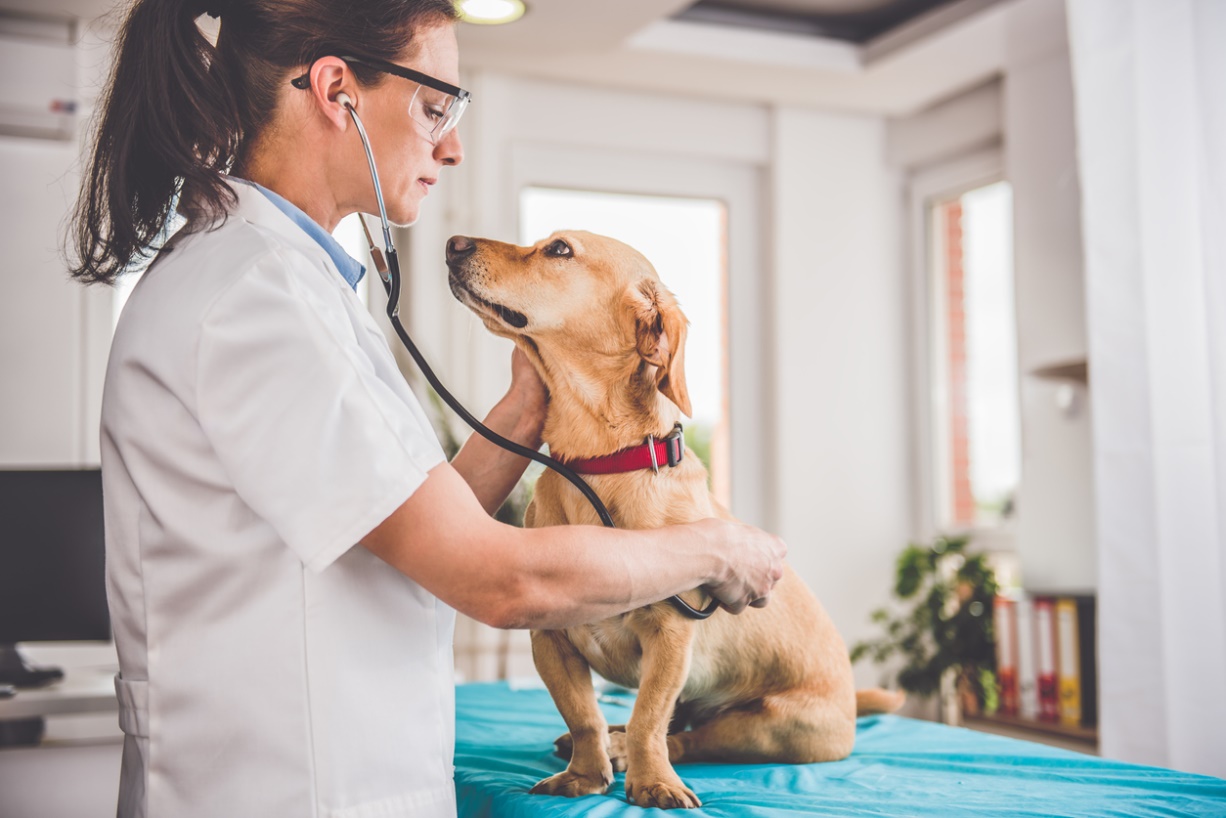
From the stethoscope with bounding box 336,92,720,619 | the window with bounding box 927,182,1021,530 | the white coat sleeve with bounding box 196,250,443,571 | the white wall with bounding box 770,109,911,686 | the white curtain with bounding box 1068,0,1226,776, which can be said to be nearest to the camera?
the white coat sleeve with bounding box 196,250,443,571

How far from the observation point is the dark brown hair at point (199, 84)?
1.00m

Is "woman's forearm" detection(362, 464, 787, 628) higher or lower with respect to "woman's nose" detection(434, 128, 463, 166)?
lower

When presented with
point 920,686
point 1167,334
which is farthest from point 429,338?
point 1167,334

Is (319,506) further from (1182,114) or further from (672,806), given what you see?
(1182,114)

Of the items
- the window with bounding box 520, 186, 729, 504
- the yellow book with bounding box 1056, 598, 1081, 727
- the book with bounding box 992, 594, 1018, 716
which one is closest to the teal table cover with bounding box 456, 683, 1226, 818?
the yellow book with bounding box 1056, 598, 1081, 727

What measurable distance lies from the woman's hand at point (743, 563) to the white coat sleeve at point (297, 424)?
1.10ft

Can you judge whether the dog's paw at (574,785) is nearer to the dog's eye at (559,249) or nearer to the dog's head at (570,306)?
the dog's head at (570,306)

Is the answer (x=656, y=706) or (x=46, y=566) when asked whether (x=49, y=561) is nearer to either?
(x=46, y=566)

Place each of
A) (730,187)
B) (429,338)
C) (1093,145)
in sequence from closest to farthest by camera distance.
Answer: (1093,145) < (429,338) < (730,187)

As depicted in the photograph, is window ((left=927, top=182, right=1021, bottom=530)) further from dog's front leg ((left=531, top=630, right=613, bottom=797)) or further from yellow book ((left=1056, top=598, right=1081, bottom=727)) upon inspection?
dog's front leg ((left=531, top=630, right=613, bottom=797))

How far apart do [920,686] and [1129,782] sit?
88.2 inches

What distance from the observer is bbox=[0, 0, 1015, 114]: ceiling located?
10.6 ft

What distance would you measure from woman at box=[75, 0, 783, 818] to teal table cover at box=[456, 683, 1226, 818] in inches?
9.4

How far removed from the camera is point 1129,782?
4.23 ft
